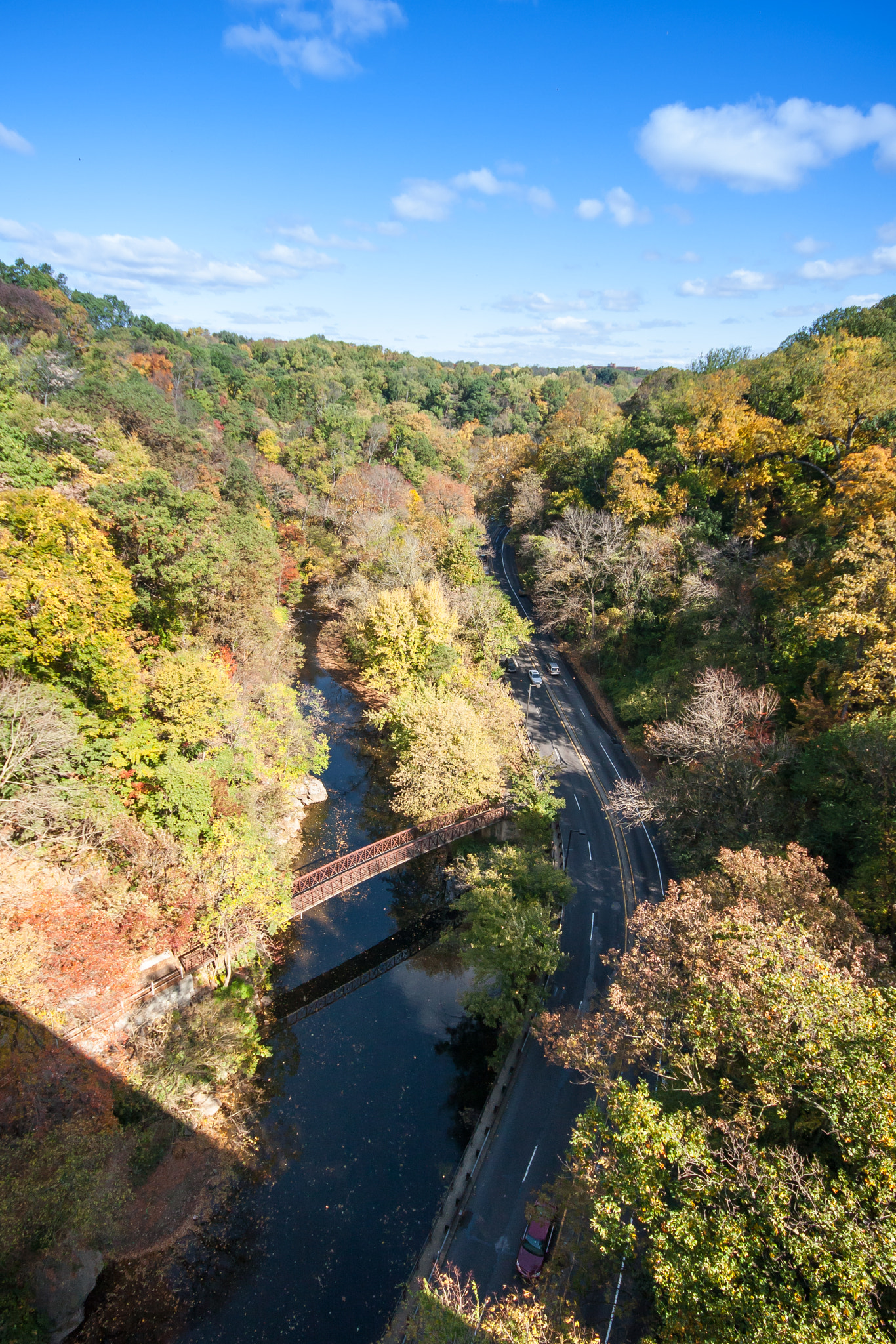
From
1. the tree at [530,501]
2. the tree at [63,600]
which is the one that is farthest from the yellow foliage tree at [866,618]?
the tree at [530,501]

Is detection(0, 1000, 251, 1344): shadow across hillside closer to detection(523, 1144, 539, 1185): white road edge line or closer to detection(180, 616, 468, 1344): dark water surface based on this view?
detection(180, 616, 468, 1344): dark water surface

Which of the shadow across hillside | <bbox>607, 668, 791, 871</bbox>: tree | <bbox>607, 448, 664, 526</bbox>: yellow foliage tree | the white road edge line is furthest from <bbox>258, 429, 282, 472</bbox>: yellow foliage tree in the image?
the white road edge line

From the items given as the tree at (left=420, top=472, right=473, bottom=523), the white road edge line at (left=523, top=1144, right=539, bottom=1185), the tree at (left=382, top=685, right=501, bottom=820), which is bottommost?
the white road edge line at (left=523, top=1144, right=539, bottom=1185)

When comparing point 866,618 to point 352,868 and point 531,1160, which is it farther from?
point 352,868

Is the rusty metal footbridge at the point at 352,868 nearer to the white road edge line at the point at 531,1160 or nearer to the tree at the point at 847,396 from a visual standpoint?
the white road edge line at the point at 531,1160

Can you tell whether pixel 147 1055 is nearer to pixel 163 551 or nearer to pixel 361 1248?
pixel 361 1248

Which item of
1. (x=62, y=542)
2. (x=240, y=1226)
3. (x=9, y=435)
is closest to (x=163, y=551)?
(x=62, y=542)

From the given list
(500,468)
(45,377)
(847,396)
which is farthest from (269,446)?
(847,396)
